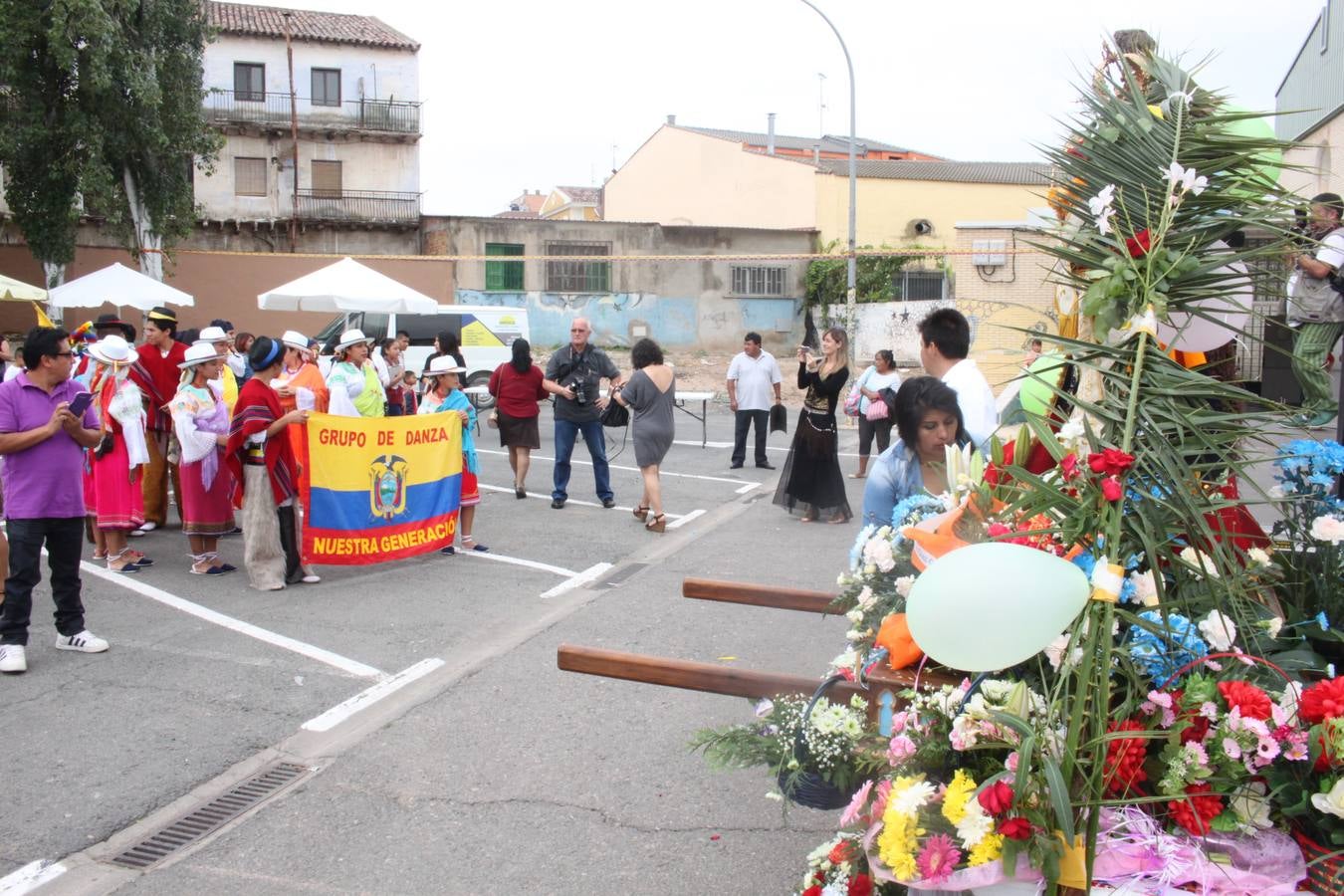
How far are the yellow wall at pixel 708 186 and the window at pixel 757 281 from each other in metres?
3.45

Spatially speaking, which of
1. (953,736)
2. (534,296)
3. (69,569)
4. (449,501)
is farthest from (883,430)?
(534,296)

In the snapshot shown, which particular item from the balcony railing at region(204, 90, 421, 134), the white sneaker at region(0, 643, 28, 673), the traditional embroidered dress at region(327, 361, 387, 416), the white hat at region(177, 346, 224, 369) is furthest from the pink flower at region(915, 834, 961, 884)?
the balcony railing at region(204, 90, 421, 134)

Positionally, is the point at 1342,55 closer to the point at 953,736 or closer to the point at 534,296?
the point at 953,736

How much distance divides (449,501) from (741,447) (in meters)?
6.15

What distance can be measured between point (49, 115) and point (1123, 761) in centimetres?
2867

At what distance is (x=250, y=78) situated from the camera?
4291cm

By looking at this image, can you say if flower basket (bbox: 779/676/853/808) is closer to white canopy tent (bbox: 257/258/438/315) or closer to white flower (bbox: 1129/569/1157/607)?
white flower (bbox: 1129/569/1157/607)

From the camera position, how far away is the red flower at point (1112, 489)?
2541 mm

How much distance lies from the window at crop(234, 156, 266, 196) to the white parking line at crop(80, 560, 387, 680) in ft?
117

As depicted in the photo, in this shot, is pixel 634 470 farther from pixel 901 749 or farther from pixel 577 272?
pixel 577 272

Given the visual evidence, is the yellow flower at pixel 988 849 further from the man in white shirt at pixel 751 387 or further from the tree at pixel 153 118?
the tree at pixel 153 118

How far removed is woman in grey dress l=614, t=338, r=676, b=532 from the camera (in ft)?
35.8

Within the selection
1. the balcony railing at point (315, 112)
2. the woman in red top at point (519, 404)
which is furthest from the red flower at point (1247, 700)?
the balcony railing at point (315, 112)

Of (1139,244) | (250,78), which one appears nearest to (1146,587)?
(1139,244)
